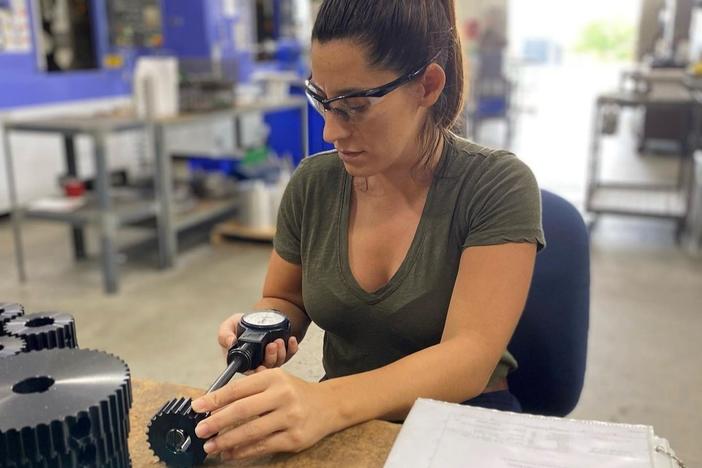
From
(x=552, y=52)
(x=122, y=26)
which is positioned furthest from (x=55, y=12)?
(x=552, y=52)

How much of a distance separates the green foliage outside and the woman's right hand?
1197cm

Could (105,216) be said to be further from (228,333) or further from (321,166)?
(228,333)

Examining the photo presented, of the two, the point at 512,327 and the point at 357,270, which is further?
the point at 357,270

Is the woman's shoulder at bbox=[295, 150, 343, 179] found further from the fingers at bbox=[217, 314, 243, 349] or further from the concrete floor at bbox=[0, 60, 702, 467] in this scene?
the concrete floor at bbox=[0, 60, 702, 467]

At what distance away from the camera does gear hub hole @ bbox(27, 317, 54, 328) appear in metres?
0.68

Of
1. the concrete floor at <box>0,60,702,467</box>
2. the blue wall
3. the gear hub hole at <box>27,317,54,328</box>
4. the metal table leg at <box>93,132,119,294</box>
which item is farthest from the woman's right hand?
the blue wall

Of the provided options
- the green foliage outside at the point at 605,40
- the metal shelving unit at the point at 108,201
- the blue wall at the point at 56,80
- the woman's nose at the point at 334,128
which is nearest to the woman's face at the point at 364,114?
the woman's nose at the point at 334,128

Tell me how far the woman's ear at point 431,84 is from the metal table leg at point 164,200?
2.54 metres

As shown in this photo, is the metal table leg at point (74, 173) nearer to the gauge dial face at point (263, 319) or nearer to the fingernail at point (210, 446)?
the gauge dial face at point (263, 319)

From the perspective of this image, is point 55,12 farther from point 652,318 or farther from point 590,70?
point 590,70

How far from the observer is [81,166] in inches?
194

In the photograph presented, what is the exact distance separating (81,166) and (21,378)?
473 cm

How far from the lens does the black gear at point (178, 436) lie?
2.23 feet

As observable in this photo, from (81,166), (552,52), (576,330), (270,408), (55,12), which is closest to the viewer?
(270,408)
